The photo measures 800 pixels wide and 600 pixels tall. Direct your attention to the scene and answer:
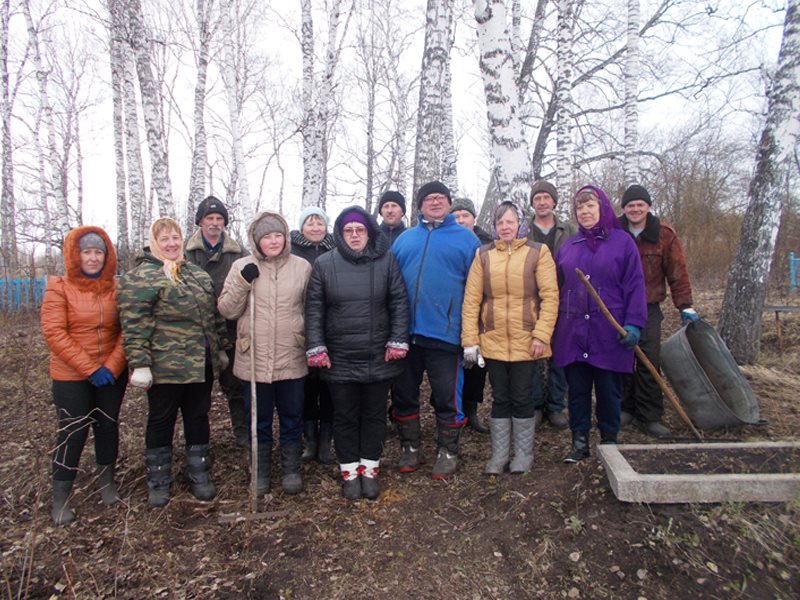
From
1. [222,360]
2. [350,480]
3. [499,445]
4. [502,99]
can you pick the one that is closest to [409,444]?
[350,480]

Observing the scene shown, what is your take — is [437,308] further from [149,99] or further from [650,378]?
[149,99]

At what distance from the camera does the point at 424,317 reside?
3512mm

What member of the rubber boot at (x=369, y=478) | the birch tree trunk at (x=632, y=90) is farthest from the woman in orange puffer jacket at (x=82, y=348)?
the birch tree trunk at (x=632, y=90)

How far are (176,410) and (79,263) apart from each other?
1.19 metres

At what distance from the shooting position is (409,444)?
3793 millimetres

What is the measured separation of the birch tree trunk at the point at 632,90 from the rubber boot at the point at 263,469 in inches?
363

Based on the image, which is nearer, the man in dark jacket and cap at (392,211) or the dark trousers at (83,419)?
the dark trousers at (83,419)

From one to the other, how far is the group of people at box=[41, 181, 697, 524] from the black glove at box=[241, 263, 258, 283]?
0.01 metres

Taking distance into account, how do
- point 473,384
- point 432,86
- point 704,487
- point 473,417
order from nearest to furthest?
point 704,487 → point 473,384 → point 473,417 → point 432,86

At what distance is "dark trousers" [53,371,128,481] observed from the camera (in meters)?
3.14

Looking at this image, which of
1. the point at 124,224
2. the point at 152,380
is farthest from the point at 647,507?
the point at 124,224

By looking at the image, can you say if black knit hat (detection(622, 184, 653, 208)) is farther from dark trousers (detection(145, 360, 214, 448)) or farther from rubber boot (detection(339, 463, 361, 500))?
dark trousers (detection(145, 360, 214, 448))

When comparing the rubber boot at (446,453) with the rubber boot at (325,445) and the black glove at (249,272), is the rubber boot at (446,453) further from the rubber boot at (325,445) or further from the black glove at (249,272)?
the black glove at (249,272)

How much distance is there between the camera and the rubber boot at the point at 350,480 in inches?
136
